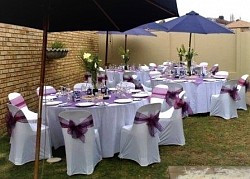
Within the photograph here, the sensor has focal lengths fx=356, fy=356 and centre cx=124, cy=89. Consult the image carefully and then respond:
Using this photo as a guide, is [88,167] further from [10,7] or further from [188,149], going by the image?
[10,7]

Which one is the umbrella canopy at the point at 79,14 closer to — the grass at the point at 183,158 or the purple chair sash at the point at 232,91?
the grass at the point at 183,158

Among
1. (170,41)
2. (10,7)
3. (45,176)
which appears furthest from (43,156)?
(170,41)

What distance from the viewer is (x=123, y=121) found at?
468 cm

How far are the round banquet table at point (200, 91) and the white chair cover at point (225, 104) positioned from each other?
0.18 m

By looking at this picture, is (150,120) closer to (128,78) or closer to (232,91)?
(232,91)

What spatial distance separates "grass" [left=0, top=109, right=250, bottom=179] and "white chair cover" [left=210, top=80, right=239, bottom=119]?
72 cm

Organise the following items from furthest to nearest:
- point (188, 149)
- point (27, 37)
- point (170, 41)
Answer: point (170, 41)
point (27, 37)
point (188, 149)

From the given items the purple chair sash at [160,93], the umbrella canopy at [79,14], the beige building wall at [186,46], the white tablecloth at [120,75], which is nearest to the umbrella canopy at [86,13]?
the umbrella canopy at [79,14]

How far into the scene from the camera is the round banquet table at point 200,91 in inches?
285

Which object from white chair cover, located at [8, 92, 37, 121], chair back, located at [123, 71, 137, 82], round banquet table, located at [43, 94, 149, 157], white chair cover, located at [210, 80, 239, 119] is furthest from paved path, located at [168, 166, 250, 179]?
chair back, located at [123, 71, 137, 82]

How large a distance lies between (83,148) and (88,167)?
242 mm

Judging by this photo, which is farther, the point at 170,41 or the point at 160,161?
the point at 170,41

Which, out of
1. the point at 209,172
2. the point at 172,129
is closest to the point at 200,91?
the point at 172,129

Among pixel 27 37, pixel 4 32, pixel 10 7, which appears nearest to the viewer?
pixel 10 7
